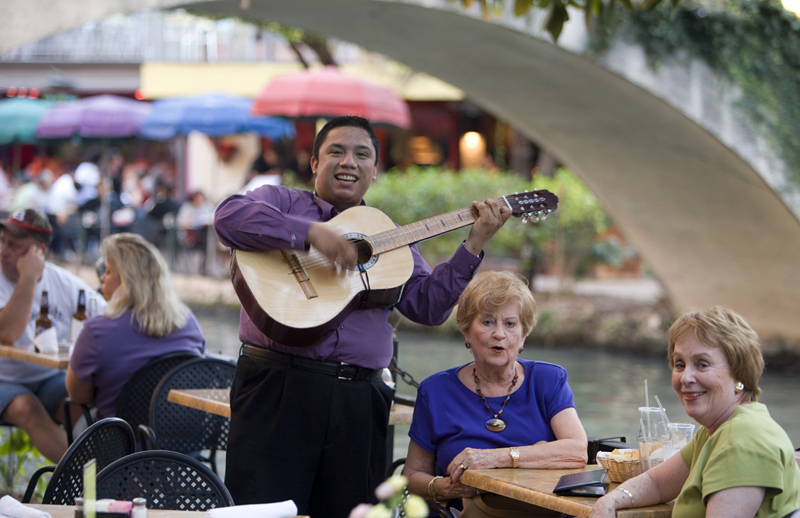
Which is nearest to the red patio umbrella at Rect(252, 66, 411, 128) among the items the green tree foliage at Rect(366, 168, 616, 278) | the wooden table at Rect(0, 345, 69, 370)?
the green tree foliage at Rect(366, 168, 616, 278)

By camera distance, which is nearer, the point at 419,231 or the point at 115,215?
the point at 419,231

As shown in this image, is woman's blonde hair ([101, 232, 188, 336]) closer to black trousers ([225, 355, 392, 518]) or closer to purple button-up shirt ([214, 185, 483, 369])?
purple button-up shirt ([214, 185, 483, 369])

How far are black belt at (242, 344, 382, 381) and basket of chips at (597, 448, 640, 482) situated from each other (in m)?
0.84

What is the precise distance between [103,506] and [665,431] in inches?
66.5

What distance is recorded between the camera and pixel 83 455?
3123mm

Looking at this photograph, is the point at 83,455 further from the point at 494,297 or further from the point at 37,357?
the point at 37,357

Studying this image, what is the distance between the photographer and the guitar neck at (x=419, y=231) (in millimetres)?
3604

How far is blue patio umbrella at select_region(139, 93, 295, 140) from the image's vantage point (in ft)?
52.2

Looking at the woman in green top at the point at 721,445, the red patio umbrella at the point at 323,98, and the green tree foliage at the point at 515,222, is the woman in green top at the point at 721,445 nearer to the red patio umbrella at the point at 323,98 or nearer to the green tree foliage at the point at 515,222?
the green tree foliage at the point at 515,222

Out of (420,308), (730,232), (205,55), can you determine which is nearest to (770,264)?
(730,232)

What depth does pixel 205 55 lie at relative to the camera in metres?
27.1

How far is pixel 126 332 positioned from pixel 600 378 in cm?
634

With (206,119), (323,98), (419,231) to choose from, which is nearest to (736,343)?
(419,231)

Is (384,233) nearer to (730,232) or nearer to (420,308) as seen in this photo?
(420,308)
